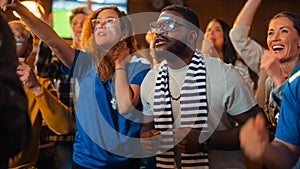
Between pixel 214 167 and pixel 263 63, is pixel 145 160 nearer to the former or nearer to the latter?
pixel 214 167

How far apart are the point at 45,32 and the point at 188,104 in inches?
25.3

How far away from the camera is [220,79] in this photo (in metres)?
1.88

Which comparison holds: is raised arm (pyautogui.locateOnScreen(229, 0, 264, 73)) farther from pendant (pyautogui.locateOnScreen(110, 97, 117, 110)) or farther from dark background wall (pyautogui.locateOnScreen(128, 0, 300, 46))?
dark background wall (pyautogui.locateOnScreen(128, 0, 300, 46))

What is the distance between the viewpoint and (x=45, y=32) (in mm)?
1936

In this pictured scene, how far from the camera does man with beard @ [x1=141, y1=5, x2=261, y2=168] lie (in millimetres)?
1848

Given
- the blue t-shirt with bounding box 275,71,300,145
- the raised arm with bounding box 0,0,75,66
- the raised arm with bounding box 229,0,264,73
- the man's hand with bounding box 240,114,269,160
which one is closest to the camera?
the man's hand with bounding box 240,114,269,160

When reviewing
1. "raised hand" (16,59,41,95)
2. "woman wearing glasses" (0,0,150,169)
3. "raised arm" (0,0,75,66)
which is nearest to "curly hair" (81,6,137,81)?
"woman wearing glasses" (0,0,150,169)

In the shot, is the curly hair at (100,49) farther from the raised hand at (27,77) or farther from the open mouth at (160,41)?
the raised hand at (27,77)

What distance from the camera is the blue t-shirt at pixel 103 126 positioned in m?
1.93

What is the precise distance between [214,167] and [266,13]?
514 centimetres

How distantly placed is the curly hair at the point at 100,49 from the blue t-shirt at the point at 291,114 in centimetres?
78

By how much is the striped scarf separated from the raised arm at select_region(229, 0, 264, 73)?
27.9 inches

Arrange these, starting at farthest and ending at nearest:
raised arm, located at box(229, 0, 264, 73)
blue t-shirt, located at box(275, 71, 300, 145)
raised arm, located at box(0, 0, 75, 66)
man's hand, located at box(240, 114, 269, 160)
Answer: raised arm, located at box(229, 0, 264, 73), raised arm, located at box(0, 0, 75, 66), blue t-shirt, located at box(275, 71, 300, 145), man's hand, located at box(240, 114, 269, 160)

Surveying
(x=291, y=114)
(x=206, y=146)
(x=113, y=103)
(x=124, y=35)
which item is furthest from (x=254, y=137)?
(x=124, y=35)
